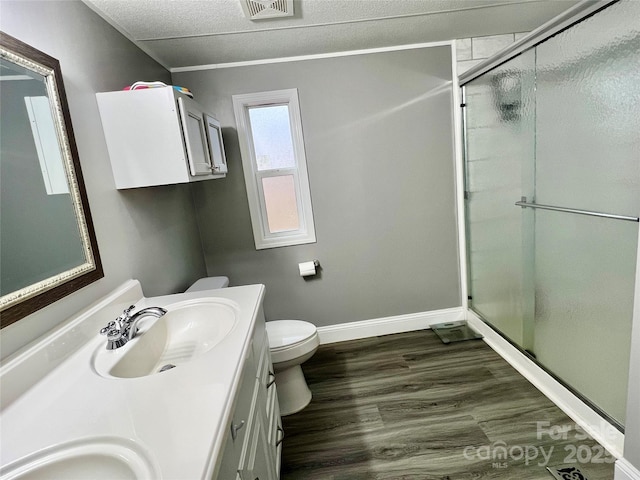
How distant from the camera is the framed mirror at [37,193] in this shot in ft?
2.94

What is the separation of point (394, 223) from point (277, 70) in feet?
4.50

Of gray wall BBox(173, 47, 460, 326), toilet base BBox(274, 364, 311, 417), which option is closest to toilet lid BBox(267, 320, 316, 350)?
toilet base BBox(274, 364, 311, 417)

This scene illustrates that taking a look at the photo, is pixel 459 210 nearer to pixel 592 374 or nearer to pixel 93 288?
pixel 592 374

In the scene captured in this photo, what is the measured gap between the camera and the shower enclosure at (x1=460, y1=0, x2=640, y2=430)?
1.29 meters

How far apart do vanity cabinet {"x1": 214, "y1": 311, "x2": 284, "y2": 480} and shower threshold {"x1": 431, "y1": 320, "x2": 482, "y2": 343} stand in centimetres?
153

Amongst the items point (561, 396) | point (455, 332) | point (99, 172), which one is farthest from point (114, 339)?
point (455, 332)

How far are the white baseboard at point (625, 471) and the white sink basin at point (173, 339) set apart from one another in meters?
1.55

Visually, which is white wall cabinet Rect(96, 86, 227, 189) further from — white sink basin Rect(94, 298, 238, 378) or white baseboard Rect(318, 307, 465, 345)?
white baseboard Rect(318, 307, 465, 345)

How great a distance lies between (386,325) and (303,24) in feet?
7.06

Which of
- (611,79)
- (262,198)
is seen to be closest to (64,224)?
(262,198)

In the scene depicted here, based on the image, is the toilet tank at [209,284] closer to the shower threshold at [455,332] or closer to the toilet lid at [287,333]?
the toilet lid at [287,333]

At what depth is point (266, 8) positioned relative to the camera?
1.57 metres

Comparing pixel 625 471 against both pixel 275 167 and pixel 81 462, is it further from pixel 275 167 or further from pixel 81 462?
pixel 275 167

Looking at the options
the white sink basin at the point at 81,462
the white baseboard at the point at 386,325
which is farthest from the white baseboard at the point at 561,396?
the white sink basin at the point at 81,462
